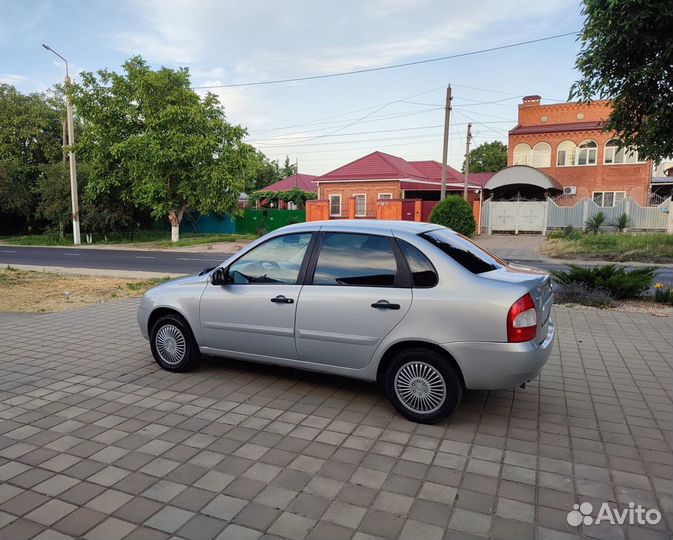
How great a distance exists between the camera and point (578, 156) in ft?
120

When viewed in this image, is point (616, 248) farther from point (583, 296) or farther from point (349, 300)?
point (349, 300)

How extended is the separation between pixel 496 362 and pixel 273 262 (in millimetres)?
2302

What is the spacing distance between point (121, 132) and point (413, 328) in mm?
30369

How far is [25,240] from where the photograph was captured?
110 ft

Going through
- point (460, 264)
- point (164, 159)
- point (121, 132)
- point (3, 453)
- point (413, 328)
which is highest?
point (121, 132)

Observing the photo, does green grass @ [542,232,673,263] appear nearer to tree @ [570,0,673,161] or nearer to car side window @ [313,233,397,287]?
tree @ [570,0,673,161]

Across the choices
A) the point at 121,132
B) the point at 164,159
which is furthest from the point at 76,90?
the point at 164,159

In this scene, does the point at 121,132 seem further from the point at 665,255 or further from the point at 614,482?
the point at 614,482

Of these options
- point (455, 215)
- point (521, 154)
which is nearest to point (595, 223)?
point (455, 215)

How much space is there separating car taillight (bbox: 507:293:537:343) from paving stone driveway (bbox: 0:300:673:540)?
2.67 ft

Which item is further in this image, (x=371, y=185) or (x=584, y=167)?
(x=584, y=167)

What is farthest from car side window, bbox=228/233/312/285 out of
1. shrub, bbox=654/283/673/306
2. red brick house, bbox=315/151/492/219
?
red brick house, bbox=315/151/492/219

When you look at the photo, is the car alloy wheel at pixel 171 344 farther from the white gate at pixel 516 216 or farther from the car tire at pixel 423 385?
the white gate at pixel 516 216

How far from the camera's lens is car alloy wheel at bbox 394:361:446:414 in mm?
4156
